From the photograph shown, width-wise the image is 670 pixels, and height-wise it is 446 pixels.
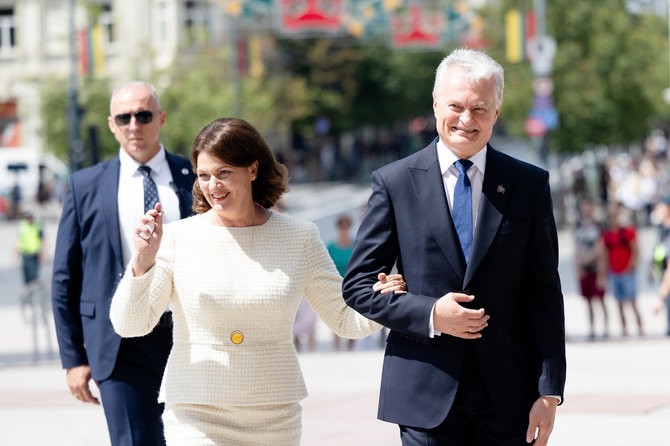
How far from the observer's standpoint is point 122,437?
5.15 meters

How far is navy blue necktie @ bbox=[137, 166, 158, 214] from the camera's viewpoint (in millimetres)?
5590

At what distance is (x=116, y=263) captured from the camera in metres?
5.47

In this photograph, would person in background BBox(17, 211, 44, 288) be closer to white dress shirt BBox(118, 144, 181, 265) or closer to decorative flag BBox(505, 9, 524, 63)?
decorative flag BBox(505, 9, 524, 63)

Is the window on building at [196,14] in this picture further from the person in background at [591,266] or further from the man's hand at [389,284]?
the man's hand at [389,284]

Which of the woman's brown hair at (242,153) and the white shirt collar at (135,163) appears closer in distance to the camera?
the woman's brown hair at (242,153)

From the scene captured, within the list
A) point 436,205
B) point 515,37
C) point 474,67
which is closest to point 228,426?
point 436,205

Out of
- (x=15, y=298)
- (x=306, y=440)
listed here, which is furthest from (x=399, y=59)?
(x=306, y=440)

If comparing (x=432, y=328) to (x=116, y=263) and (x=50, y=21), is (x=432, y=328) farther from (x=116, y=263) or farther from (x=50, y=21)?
(x=50, y=21)

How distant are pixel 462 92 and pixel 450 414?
38.5 inches

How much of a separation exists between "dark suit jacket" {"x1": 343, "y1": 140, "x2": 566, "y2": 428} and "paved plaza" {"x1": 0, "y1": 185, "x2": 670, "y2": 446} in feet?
14.6

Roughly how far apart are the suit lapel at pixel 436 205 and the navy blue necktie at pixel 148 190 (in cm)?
181

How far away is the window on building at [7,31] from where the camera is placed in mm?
55312

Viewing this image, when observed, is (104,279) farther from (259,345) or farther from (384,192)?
(384,192)

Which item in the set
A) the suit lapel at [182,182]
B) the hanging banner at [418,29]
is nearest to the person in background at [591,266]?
the suit lapel at [182,182]
